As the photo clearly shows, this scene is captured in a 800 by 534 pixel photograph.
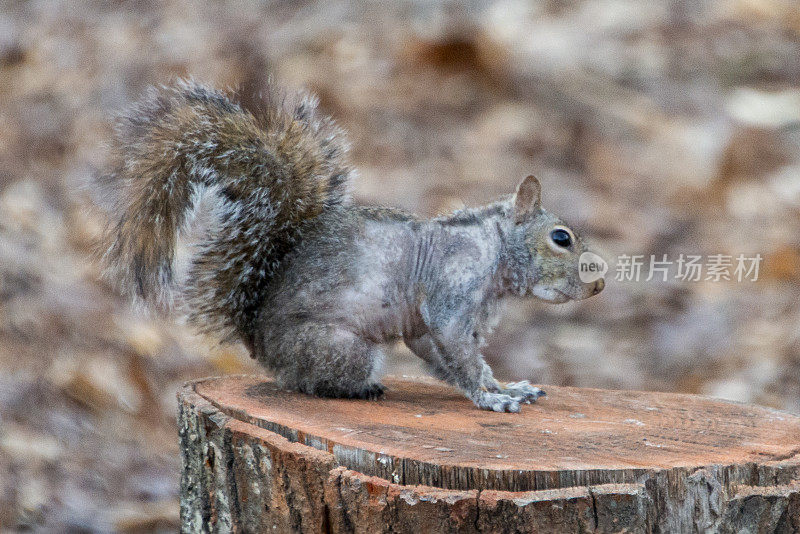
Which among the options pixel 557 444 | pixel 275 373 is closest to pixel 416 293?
pixel 275 373

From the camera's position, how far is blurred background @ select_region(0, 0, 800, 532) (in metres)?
3.50

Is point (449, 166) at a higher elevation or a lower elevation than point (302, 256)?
higher

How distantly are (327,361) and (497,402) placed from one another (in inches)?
16.6

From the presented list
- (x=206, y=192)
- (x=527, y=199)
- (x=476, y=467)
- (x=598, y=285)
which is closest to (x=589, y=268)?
(x=598, y=285)

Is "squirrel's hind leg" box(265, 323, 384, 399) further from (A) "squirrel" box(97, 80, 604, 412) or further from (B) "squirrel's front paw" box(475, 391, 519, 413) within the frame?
(B) "squirrel's front paw" box(475, 391, 519, 413)

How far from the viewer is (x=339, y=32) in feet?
15.1

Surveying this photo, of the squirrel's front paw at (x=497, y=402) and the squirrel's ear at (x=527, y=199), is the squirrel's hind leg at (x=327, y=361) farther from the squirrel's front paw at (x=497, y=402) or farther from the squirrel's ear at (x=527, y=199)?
the squirrel's ear at (x=527, y=199)

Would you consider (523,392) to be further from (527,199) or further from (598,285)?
(527,199)

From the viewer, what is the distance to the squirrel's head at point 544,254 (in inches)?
88.4

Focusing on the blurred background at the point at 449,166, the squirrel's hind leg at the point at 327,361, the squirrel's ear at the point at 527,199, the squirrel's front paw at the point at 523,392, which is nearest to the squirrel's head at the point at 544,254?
the squirrel's ear at the point at 527,199

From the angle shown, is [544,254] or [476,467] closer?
[476,467]

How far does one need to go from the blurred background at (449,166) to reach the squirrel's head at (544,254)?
818mm

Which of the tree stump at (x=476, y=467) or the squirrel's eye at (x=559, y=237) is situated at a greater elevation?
the squirrel's eye at (x=559, y=237)

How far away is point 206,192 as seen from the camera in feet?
7.10
